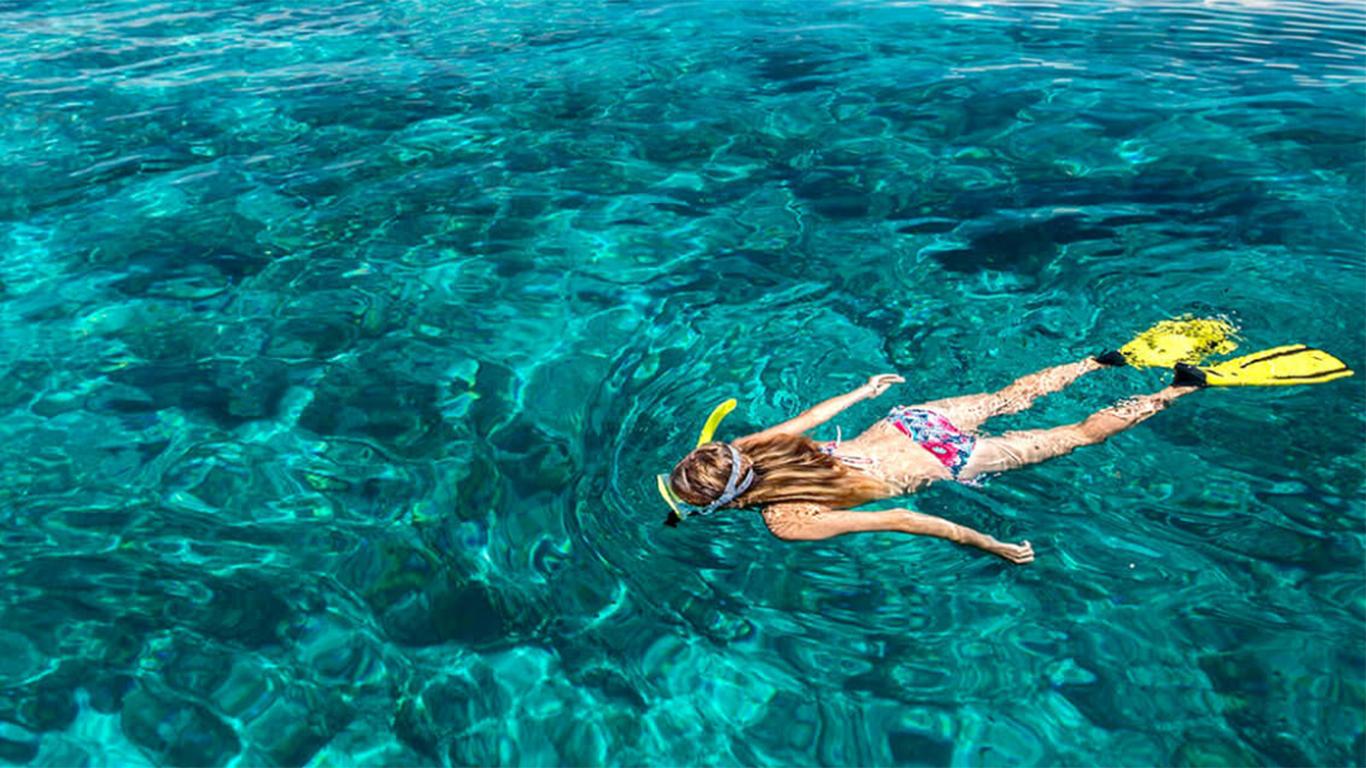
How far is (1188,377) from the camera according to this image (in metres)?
5.51

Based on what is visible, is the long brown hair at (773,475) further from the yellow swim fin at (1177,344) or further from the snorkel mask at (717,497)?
the yellow swim fin at (1177,344)

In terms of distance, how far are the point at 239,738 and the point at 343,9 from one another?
50.2 feet

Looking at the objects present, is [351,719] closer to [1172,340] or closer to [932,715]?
[932,715]

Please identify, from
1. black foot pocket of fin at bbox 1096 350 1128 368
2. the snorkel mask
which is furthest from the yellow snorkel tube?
black foot pocket of fin at bbox 1096 350 1128 368

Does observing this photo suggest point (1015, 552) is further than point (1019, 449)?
No

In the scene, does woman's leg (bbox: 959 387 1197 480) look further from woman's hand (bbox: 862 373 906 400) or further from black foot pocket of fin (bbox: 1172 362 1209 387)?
woman's hand (bbox: 862 373 906 400)

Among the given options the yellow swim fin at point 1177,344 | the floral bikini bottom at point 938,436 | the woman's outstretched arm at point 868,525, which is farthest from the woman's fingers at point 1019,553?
the yellow swim fin at point 1177,344

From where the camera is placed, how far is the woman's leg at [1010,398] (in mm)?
5496

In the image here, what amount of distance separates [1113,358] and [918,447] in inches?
63.4

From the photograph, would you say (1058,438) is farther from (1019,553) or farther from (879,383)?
(1019,553)

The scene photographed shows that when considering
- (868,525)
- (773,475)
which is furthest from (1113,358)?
(773,475)

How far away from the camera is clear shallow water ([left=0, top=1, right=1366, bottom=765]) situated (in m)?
4.15

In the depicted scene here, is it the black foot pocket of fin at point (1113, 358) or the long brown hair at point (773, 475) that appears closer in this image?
the long brown hair at point (773, 475)

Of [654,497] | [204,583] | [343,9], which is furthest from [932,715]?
[343,9]
